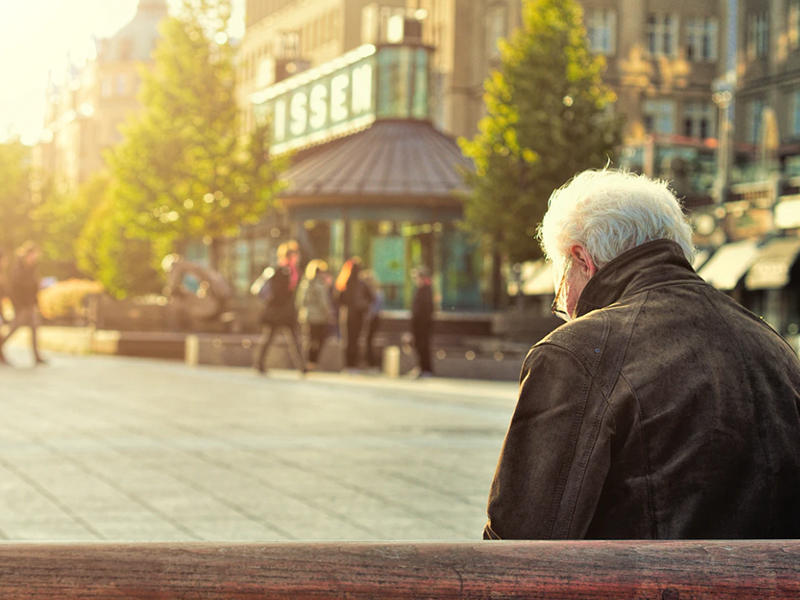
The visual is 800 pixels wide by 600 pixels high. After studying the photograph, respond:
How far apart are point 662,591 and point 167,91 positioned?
33.1 m

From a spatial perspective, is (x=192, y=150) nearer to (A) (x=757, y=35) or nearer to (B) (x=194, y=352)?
(B) (x=194, y=352)

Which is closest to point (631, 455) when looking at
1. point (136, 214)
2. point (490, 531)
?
point (490, 531)

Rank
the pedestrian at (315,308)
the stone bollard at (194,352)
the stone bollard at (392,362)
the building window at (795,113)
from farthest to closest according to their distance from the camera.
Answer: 1. the building window at (795,113)
2. the stone bollard at (194,352)
3. the stone bollard at (392,362)
4. the pedestrian at (315,308)

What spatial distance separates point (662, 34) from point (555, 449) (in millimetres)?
57399

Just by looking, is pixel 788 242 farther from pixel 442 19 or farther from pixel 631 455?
pixel 631 455

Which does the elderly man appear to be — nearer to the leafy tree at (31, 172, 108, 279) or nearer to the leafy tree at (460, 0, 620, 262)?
the leafy tree at (460, 0, 620, 262)

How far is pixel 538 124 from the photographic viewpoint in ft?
79.3

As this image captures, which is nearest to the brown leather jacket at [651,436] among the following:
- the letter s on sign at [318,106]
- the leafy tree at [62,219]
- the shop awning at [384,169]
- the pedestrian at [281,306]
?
the pedestrian at [281,306]

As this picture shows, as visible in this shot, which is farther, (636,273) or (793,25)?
(793,25)

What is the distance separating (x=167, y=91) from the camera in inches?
1330

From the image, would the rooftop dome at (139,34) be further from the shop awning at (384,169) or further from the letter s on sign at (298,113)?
the shop awning at (384,169)

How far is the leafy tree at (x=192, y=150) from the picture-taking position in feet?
108

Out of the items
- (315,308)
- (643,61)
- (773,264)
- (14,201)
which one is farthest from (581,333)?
(14,201)

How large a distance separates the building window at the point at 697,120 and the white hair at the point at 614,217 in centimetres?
5584
